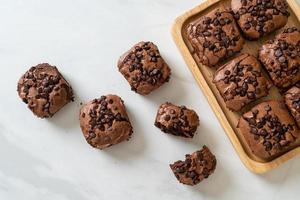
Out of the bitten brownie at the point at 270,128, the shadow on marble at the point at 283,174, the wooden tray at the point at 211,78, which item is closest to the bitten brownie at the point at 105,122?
the wooden tray at the point at 211,78

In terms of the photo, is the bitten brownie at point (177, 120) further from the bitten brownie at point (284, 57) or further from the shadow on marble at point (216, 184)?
the bitten brownie at point (284, 57)

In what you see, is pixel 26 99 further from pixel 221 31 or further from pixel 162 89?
pixel 221 31

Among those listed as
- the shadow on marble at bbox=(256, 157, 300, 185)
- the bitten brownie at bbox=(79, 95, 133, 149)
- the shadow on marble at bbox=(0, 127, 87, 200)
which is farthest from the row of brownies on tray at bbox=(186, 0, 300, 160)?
the shadow on marble at bbox=(0, 127, 87, 200)

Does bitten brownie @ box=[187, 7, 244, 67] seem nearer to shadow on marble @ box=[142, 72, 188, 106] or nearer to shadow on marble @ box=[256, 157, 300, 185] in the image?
shadow on marble @ box=[142, 72, 188, 106]

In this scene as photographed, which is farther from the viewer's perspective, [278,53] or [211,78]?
[211,78]

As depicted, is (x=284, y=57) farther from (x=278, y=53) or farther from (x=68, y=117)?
(x=68, y=117)

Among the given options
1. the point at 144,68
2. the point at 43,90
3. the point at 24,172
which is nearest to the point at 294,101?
the point at 144,68

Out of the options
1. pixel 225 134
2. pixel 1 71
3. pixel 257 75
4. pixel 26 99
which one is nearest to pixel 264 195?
pixel 225 134

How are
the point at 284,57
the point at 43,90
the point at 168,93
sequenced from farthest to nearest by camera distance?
the point at 168,93, the point at 43,90, the point at 284,57
